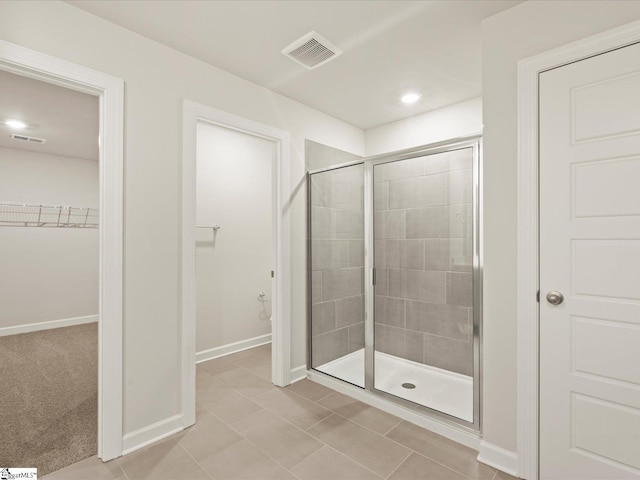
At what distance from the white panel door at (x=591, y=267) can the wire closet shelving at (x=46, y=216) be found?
5.54 meters

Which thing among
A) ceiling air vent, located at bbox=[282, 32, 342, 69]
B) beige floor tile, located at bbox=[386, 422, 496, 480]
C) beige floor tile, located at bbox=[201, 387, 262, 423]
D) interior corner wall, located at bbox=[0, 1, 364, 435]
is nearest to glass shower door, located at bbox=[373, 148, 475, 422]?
beige floor tile, located at bbox=[386, 422, 496, 480]

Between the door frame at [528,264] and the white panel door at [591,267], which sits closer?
the white panel door at [591,267]

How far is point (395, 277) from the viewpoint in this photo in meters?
3.08

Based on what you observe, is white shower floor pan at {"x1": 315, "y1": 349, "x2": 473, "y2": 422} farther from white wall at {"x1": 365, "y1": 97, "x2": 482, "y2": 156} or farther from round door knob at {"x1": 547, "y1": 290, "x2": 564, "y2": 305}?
white wall at {"x1": 365, "y1": 97, "x2": 482, "y2": 156}

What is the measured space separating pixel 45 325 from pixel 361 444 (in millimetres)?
4994

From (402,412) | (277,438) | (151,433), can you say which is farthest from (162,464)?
(402,412)

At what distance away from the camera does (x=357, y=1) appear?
179cm

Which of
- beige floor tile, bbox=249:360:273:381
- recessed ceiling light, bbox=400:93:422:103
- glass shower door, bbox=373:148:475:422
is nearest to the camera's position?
glass shower door, bbox=373:148:475:422

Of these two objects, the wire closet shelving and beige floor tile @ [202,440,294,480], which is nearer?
beige floor tile @ [202,440,294,480]

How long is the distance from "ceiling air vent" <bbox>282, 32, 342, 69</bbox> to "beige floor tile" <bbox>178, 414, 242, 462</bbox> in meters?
2.51

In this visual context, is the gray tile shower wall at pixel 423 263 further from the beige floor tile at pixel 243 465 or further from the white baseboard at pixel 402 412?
the beige floor tile at pixel 243 465

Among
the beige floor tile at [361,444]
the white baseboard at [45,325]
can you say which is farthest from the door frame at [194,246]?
the white baseboard at [45,325]

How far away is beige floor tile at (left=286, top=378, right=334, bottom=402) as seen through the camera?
266 centimetres

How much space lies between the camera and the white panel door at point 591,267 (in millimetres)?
1461
